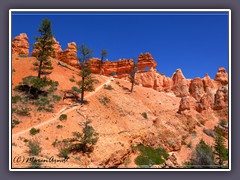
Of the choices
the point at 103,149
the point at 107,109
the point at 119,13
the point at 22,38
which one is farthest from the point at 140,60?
the point at 119,13

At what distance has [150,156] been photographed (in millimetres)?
22312

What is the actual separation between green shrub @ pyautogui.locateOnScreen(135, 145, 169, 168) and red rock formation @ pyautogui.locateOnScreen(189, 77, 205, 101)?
81.8 ft

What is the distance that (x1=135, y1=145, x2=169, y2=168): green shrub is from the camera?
20609 mm

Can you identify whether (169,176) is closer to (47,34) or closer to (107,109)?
(107,109)

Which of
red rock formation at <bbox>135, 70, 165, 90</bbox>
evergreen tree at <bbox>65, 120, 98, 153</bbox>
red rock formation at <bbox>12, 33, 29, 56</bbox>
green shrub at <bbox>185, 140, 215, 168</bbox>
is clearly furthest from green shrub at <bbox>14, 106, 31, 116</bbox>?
red rock formation at <bbox>135, 70, 165, 90</bbox>

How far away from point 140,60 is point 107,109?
2895 centimetres

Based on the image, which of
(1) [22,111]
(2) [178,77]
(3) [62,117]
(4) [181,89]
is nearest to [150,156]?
(3) [62,117]

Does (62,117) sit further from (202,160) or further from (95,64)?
(95,64)

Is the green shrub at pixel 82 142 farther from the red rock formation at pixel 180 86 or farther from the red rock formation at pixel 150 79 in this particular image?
the red rock formation at pixel 150 79

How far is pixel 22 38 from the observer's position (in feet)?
148

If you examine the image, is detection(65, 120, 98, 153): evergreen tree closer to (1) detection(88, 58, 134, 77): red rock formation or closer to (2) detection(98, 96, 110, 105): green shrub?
(2) detection(98, 96, 110, 105): green shrub

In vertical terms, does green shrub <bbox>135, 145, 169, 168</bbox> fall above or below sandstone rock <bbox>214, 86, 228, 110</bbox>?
below

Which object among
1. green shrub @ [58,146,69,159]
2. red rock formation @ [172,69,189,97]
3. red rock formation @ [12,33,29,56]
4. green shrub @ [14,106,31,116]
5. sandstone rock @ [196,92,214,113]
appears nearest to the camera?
green shrub @ [58,146,69,159]

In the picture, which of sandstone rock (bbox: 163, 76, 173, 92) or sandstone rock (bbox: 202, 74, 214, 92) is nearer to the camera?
sandstone rock (bbox: 202, 74, 214, 92)
